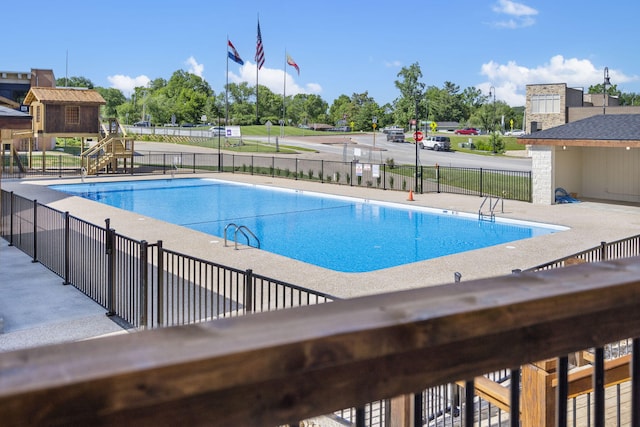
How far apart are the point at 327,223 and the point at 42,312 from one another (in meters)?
14.4

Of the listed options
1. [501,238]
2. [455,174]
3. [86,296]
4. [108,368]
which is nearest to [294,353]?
[108,368]

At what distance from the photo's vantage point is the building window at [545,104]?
72.7 m


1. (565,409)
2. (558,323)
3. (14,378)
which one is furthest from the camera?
(565,409)

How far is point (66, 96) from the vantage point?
43.5 meters

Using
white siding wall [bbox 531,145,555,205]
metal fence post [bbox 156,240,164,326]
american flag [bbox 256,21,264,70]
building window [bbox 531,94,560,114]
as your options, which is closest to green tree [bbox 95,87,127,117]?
american flag [bbox 256,21,264,70]

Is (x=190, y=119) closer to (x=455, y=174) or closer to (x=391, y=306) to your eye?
(x=455, y=174)

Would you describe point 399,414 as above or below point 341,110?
below

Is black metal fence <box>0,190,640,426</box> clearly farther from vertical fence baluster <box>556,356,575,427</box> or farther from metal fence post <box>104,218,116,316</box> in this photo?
vertical fence baluster <box>556,356,575,427</box>

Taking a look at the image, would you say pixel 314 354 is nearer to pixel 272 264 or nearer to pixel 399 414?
pixel 399 414

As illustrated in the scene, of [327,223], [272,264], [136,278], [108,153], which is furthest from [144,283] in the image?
[108,153]

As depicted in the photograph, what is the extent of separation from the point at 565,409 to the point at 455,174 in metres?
37.9

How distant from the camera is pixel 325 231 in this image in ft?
75.2

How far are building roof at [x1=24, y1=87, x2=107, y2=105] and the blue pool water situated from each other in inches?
397

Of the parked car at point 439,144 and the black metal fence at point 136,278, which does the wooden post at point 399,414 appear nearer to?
the black metal fence at point 136,278
